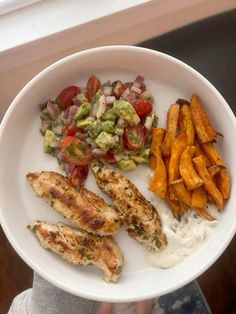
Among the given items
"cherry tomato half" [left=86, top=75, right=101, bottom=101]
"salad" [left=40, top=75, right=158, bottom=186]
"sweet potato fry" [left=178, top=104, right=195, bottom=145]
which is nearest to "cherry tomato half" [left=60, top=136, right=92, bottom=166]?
"salad" [left=40, top=75, right=158, bottom=186]

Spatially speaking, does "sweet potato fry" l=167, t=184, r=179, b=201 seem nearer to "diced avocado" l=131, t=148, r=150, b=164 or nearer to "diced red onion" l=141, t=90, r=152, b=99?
"diced avocado" l=131, t=148, r=150, b=164

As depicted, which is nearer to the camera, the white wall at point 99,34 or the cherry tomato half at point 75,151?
the cherry tomato half at point 75,151

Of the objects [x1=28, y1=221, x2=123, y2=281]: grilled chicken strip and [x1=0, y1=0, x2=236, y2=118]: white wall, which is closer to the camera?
[x1=28, y1=221, x2=123, y2=281]: grilled chicken strip

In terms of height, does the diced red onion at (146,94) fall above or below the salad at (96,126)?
above

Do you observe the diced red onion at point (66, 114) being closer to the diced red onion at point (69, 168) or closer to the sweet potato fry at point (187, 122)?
the diced red onion at point (69, 168)

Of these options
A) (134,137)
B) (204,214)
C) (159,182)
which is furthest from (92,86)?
(204,214)

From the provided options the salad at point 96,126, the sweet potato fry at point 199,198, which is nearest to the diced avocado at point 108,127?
the salad at point 96,126

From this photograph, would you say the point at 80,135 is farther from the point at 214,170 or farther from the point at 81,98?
the point at 214,170
